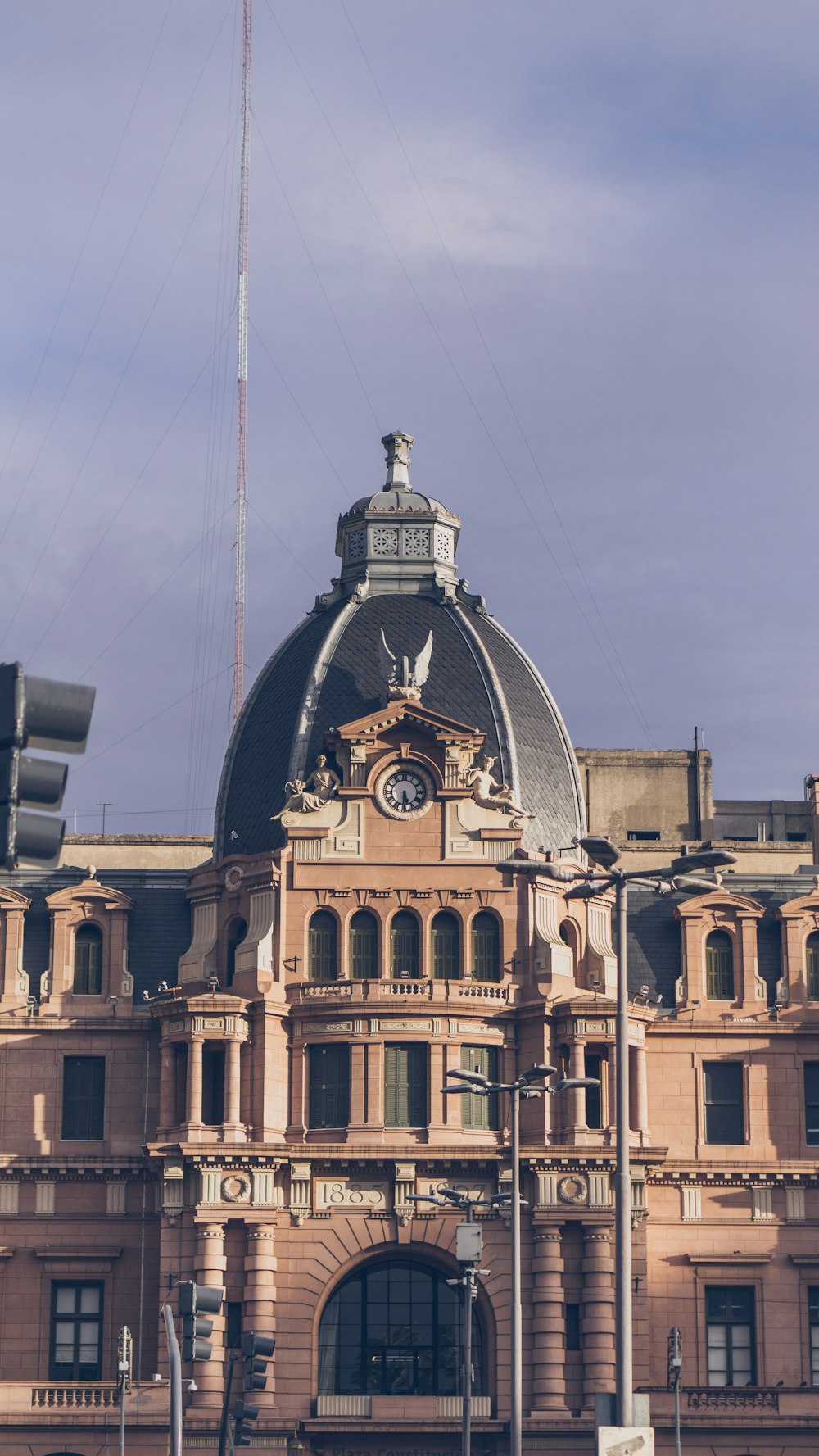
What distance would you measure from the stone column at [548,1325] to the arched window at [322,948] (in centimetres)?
1071

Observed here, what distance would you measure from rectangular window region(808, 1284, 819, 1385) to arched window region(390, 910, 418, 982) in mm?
16846

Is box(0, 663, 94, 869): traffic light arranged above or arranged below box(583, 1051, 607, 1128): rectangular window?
below

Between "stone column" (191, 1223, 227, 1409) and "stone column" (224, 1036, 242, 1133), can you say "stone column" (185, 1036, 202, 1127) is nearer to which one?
"stone column" (224, 1036, 242, 1133)

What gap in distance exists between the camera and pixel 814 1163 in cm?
8400

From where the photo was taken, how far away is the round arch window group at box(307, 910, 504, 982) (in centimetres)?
8256

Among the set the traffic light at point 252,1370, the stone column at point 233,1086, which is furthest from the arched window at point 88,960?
the traffic light at point 252,1370

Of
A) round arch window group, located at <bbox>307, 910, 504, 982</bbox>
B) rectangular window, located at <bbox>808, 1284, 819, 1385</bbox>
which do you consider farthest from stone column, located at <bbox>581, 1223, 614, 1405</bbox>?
round arch window group, located at <bbox>307, 910, 504, 982</bbox>

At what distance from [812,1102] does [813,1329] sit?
7.56 meters

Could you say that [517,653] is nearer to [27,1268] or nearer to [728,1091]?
[728,1091]

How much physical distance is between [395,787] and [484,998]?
758 cm

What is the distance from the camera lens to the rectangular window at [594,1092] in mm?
82125

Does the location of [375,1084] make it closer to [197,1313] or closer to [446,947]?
[446,947]

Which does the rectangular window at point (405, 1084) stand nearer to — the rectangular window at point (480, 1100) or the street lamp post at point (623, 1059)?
the rectangular window at point (480, 1100)

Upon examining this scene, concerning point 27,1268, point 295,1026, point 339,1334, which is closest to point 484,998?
point 295,1026
